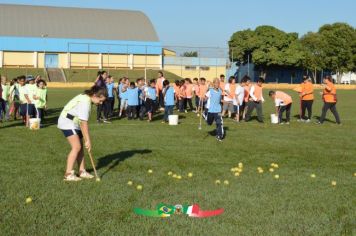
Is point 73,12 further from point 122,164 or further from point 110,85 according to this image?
point 122,164

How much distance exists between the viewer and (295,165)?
389 inches

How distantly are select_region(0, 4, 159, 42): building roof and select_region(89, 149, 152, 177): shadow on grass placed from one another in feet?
200

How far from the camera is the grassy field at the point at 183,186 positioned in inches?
236

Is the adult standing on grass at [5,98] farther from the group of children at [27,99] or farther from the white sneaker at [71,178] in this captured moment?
the white sneaker at [71,178]

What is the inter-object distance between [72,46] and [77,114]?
6196 cm

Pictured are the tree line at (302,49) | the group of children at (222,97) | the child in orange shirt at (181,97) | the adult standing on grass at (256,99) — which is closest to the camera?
the group of children at (222,97)

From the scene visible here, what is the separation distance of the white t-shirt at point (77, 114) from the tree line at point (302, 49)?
219ft

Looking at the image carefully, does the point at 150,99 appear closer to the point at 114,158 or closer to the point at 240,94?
the point at 240,94

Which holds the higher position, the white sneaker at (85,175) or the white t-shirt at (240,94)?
the white t-shirt at (240,94)

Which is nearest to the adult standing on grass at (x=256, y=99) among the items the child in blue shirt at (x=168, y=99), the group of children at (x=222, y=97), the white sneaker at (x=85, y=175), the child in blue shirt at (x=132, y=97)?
the group of children at (x=222, y=97)

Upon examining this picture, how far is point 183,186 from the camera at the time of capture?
26.1 ft

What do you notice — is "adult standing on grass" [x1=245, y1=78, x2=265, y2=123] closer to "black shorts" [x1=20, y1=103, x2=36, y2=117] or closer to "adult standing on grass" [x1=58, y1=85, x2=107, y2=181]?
"black shorts" [x1=20, y1=103, x2=36, y2=117]

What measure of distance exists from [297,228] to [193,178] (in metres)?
2.86

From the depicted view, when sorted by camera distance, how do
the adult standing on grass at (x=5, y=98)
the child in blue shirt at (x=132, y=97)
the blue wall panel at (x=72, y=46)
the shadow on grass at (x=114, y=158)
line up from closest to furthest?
1. the shadow on grass at (x=114, y=158)
2. the adult standing on grass at (x=5, y=98)
3. the child in blue shirt at (x=132, y=97)
4. the blue wall panel at (x=72, y=46)
